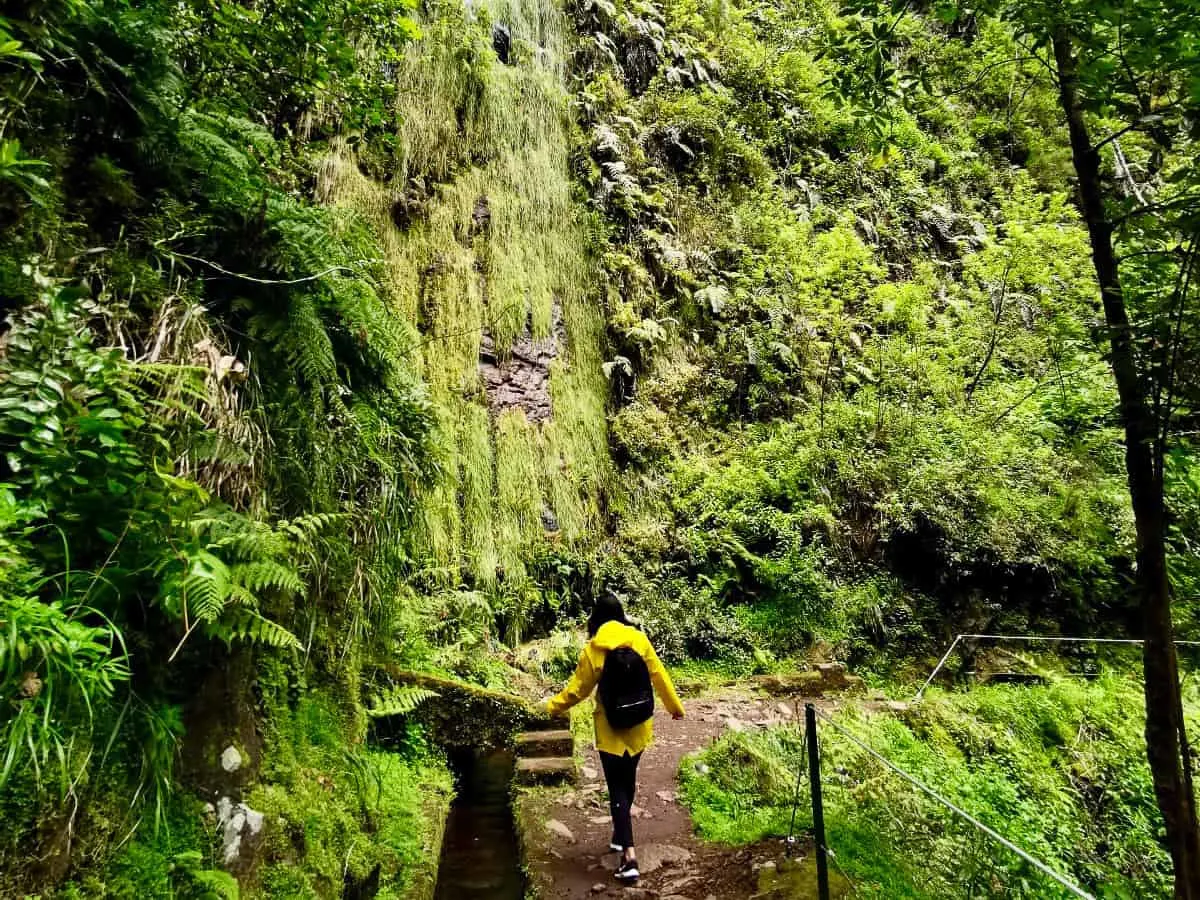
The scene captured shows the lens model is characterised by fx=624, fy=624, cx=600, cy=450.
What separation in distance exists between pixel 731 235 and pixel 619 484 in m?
7.12

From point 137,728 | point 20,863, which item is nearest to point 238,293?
point 137,728

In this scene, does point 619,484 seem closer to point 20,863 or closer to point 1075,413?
point 1075,413

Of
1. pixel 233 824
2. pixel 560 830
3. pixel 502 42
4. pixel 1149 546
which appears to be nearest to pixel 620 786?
pixel 560 830

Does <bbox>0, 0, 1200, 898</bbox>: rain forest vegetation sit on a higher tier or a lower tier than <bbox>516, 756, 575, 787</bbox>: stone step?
higher

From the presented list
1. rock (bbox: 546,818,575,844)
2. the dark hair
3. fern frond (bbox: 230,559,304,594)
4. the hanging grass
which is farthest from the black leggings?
the hanging grass

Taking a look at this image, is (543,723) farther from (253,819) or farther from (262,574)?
(262,574)

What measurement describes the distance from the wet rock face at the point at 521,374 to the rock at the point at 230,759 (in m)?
7.87

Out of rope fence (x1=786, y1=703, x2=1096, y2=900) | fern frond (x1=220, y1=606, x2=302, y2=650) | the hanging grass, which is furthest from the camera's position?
the hanging grass

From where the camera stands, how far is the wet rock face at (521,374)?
10.3 meters

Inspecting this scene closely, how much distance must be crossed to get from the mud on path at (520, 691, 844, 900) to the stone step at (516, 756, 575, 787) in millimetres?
120

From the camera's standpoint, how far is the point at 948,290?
16.7 meters

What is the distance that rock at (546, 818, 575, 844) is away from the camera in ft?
15.0

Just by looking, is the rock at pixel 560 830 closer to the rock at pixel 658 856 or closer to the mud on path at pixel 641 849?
the mud on path at pixel 641 849

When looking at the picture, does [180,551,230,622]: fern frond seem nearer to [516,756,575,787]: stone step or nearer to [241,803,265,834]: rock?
[241,803,265,834]: rock
